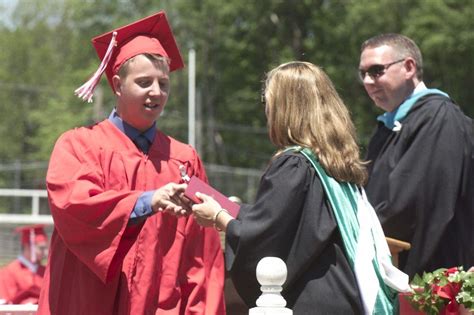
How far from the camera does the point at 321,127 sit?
185 inches

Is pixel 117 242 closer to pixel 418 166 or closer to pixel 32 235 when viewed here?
pixel 418 166

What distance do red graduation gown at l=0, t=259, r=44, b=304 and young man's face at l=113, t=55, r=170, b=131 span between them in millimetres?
8358

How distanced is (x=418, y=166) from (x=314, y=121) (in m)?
1.65

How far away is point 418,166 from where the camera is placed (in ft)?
20.3

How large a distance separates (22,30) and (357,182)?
56791mm

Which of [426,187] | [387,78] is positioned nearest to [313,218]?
[426,187]

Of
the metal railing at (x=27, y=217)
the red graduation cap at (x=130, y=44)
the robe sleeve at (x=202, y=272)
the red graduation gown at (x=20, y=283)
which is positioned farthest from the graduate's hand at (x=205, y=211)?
the metal railing at (x=27, y=217)

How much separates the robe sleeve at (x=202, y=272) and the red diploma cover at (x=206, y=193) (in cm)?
26

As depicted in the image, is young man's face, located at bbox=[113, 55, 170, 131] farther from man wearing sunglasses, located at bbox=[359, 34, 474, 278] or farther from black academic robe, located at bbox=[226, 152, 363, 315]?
man wearing sunglasses, located at bbox=[359, 34, 474, 278]

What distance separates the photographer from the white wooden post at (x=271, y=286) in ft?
14.0

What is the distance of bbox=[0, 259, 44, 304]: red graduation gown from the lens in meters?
13.4

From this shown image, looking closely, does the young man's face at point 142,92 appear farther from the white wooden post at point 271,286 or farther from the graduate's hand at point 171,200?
the white wooden post at point 271,286

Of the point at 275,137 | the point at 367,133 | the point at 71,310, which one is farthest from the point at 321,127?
the point at 367,133

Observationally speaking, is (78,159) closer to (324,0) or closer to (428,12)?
(428,12)
